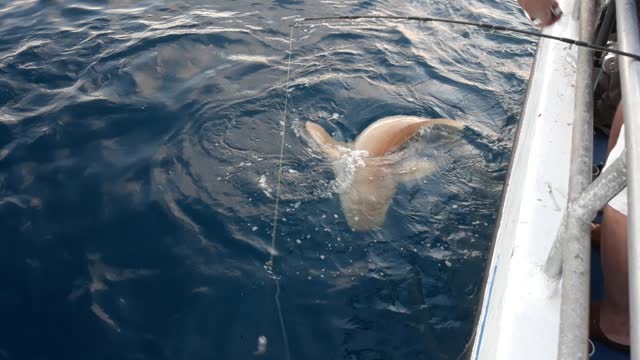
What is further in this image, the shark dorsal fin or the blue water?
the shark dorsal fin

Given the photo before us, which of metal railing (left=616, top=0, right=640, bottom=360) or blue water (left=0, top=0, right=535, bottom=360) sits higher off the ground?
metal railing (left=616, top=0, right=640, bottom=360)

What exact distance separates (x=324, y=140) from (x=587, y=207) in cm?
299

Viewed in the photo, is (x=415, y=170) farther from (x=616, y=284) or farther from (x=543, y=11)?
(x=616, y=284)

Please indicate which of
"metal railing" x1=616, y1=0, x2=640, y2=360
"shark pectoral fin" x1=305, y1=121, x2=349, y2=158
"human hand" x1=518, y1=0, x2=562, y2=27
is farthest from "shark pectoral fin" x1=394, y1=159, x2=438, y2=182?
"metal railing" x1=616, y1=0, x2=640, y2=360

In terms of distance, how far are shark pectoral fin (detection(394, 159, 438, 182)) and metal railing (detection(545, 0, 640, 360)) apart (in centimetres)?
219

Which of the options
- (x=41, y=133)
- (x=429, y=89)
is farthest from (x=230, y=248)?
(x=429, y=89)

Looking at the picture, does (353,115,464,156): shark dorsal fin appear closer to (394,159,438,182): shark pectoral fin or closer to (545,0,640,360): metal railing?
(394,159,438,182): shark pectoral fin

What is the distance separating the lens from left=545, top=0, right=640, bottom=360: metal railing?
1.12 m

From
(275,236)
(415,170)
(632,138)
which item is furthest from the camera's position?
(415,170)

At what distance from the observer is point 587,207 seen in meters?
1.46

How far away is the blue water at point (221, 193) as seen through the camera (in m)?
2.90

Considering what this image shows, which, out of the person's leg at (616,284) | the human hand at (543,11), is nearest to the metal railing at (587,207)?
the person's leg at (616,284)

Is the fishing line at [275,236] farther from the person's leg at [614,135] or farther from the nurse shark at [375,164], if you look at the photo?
the person's leg at [614,135]

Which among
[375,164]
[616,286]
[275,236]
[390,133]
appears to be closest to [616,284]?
[616,286]
